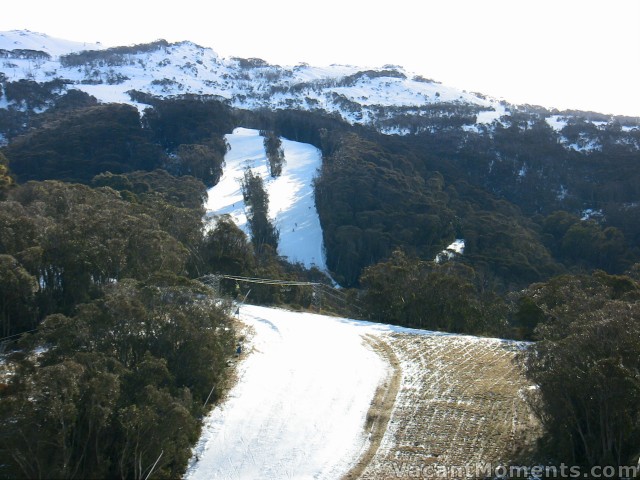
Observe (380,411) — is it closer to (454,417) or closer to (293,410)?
(454,417)

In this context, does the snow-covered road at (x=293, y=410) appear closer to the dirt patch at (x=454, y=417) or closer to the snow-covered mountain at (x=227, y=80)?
the dirt patch at (x=454, y=417)

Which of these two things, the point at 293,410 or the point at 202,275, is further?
the point at 202,275

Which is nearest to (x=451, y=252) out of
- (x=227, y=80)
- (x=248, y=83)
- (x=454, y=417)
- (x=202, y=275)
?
(x=202, y=275)

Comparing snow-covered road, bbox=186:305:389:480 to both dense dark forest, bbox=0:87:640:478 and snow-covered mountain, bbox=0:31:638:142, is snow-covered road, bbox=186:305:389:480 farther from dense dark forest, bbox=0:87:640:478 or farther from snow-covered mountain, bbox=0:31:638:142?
snow-covered mountain, bbox=0:31:638:142

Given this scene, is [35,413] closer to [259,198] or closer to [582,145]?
[259,198]

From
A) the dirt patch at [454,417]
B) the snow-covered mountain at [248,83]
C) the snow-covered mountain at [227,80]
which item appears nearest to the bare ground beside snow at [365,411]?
the dirt patch at [454,417]

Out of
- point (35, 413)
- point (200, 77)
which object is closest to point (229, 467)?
point (35, 413)

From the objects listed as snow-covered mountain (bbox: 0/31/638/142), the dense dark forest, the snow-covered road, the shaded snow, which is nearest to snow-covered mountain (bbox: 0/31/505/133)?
snow-covered mountain (bbox: 0/31/638/142)
